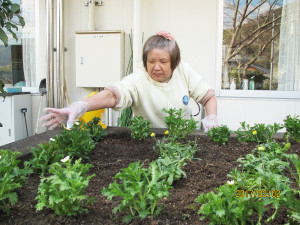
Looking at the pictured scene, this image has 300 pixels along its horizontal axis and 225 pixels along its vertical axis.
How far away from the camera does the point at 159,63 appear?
6.48ft

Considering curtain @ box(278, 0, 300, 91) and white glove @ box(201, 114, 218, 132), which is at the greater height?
curtain @ box(278, 0, 300, 91)

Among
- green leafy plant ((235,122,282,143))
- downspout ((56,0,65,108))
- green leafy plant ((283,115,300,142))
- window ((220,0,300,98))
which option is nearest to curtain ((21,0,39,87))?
downspout ((56,0,65,108))

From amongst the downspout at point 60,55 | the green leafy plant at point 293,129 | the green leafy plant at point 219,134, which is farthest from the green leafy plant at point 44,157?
the downspout at point 60,55

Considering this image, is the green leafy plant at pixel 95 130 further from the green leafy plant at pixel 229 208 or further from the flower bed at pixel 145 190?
the green leafy plant at pixel 229 208

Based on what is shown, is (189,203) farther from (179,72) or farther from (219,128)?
(179,72)

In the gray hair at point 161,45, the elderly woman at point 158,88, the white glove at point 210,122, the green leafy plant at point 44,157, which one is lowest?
the green leafy plant at point 44,157

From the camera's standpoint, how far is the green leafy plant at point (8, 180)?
86 cm

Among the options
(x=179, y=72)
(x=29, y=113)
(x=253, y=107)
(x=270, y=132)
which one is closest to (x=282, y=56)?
(x=253, y=107)

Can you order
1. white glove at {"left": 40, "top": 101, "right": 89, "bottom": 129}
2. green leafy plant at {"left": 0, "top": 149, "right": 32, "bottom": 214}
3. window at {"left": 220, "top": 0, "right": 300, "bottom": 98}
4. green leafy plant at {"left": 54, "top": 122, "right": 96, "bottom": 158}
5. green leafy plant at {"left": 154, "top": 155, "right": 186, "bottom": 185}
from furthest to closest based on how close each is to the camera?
window at {"left": 220, "top": 0, "right": 300, "bottom": 98} → white glove at {"left": 40, "top": 101, "right": 89, "bottom": 129} → green leafy plant at {"left": 54, "top": 122, "right": 96, "bottom": 158} → green leafy plant at {"left": 154, "top": 155, "right": 186, "bottom": 185} → green leafy plant at {"left": 0, "top": 149, "right": 32, "bottom": 214}

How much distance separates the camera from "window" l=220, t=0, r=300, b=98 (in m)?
4.24

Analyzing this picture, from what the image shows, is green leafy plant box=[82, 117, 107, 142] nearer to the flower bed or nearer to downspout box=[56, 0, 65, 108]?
the flower bed

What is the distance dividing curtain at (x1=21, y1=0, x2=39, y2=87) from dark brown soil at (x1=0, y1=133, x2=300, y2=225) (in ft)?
12.0

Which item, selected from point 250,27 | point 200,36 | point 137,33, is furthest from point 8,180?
point 250,27

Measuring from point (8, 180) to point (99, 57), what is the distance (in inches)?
139
